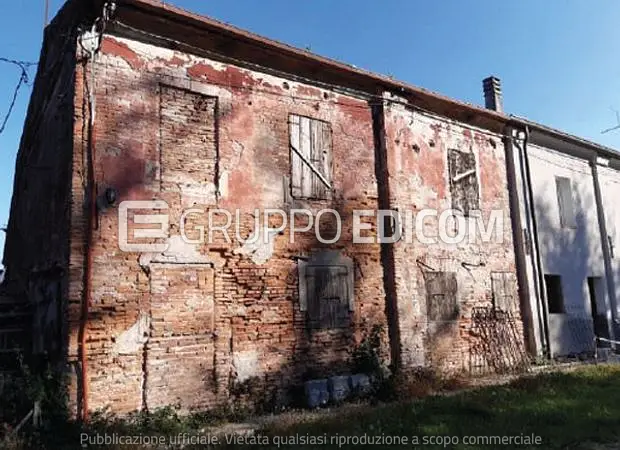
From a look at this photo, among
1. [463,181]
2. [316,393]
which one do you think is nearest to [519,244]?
[463,181]

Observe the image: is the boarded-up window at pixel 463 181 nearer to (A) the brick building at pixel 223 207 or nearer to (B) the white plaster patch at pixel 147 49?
(A) the brick building at pixel 223 207

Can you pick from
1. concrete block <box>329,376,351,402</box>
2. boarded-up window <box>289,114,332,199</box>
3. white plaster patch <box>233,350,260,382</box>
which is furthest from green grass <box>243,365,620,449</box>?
boarded-up window <box>289,114,332,199</box>

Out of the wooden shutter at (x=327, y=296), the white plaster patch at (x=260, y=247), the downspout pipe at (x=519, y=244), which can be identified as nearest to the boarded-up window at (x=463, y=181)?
the downspout pipe at (x=519, y=244)

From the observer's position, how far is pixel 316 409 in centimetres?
874

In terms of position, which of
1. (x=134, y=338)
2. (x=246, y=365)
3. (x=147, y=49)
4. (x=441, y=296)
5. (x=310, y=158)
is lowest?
(x=246, y=365)

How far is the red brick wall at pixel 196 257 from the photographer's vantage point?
7.64 m

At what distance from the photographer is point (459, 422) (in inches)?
281

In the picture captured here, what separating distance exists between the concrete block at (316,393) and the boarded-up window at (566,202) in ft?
30.9

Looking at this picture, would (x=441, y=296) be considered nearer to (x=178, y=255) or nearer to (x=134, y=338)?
(x=178, y=255)

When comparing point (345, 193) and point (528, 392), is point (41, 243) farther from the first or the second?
point (528, 392)

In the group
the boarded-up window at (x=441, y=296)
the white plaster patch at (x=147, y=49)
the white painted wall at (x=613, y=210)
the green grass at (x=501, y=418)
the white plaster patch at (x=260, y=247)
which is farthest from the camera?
the white painted wall at (x=613, y=210)

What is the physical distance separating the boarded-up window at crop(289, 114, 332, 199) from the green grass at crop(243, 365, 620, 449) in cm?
401

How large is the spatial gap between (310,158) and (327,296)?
8.46ft

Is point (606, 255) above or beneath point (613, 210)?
beneath
